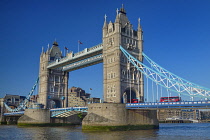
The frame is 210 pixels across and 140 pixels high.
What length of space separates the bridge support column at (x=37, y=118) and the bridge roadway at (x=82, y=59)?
13.8 metres

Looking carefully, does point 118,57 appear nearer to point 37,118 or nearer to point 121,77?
point 121,77

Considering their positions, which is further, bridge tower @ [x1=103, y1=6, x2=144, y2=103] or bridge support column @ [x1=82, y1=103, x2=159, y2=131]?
bridge tower @ [x1=103, y1=6, x2=144, y2=103]

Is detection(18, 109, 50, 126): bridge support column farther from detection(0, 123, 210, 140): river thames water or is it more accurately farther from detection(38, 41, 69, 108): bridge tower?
detection(0, 123, 210, 140): river thames water

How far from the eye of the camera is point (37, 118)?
224ft

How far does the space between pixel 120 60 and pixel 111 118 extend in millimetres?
13364

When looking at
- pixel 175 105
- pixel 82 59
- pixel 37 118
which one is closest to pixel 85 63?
pixel 82 59

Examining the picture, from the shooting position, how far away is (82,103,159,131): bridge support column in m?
45.8

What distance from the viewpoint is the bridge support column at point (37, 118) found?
67938 mm

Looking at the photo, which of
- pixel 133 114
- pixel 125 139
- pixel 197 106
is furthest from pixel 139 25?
pixel 125 139

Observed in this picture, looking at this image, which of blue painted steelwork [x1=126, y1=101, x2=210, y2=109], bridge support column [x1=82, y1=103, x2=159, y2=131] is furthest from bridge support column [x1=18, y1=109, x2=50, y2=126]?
blue painted steelwork [x1=126, y1=101, x2=210, y2=109]

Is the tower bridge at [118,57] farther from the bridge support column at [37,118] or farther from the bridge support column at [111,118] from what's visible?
the bridge support column at [37,118]

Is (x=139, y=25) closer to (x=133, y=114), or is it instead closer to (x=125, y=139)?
(x=133, y=114)

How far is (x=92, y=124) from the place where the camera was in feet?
151

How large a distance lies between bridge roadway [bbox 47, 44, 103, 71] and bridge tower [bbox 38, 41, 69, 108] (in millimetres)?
2809
